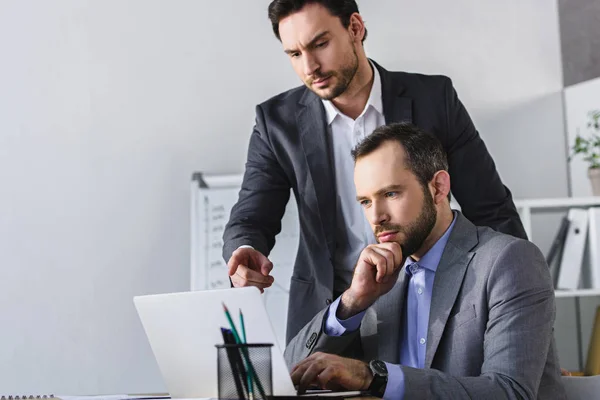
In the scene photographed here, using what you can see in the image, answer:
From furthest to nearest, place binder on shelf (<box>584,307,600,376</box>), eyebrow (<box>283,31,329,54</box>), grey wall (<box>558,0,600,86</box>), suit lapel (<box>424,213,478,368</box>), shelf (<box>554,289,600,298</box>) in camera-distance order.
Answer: grey wall (<box>558,0,600,86</box>) → binder on shelf (<box>584,307,600,376</box>) → shelf (<box>554,289,600,298</box>) → eyebrow (<box>283,31,329,54</box>) → suit lapel (<box>424,213,478,368</box>)

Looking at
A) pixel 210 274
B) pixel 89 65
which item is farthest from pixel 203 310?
pixel 89 65

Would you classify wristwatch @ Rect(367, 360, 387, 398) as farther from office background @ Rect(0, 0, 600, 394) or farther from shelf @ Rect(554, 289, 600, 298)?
office background @ Rect(0, 0, 600, 394)

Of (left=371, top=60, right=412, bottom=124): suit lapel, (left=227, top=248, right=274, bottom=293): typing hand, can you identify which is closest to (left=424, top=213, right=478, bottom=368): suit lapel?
(left=227, top=248, right=274, bottom=293): typing hand

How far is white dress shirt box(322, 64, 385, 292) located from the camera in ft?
6.71

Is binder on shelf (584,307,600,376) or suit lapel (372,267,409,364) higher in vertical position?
suit lapel (372,267,409,364)

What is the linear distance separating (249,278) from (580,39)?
2.57 metres

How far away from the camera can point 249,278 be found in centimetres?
170

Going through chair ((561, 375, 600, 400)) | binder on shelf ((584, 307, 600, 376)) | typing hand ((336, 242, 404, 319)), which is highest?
typing hand ((336, 242, 404, 319))

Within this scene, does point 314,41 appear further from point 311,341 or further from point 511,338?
point 511,338

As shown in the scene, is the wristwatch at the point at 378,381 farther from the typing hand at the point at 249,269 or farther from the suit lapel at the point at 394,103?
the suit lapel at the point at 394,103

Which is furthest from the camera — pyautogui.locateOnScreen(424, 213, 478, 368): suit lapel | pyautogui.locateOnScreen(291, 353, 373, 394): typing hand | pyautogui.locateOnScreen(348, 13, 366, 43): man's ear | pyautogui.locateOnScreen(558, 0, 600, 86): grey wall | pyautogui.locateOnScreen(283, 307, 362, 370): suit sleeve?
pyautogui.locateOnScreen(558, 0, 600, 86): grey wall

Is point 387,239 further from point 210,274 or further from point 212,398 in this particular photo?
point 210,274

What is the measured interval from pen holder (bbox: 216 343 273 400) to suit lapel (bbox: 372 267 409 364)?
0.61m

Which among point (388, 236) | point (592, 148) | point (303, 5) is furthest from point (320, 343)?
point (592, 148)
